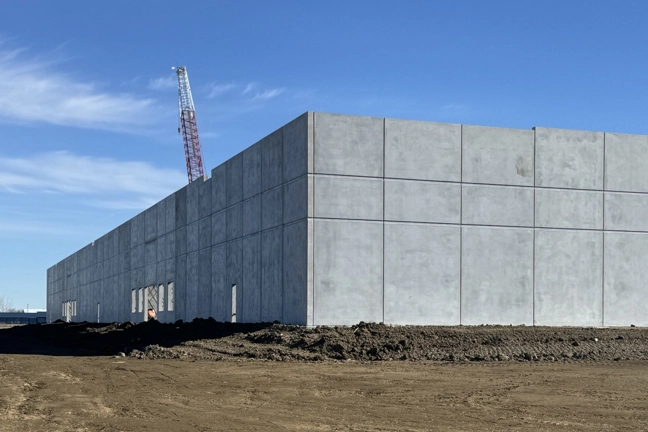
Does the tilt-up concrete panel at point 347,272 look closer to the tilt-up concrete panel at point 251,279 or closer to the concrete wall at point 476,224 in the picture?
the concrete wall at point 476,224

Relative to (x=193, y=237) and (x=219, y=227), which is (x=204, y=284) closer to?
(x=193, y=237)

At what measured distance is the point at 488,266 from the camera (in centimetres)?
3070

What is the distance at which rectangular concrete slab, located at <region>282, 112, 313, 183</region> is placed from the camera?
94.7 feet

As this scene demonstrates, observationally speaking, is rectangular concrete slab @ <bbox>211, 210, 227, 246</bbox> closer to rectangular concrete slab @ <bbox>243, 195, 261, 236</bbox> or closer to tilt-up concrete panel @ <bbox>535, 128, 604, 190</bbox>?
rectangular concrete slab @ <bbox>243, 195, 261, 236</bbox>

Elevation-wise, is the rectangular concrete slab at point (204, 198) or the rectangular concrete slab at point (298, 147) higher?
the rectangular concrete slab at point (298, 147)

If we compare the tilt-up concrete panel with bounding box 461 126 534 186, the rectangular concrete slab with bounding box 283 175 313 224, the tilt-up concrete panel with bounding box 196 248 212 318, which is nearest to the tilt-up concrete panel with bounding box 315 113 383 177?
the rectangular concrete slab with bounding box 283 175 313 224

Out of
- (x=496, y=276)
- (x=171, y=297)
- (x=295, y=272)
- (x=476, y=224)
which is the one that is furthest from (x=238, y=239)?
(x=171, y=297)

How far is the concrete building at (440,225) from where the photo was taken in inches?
1145

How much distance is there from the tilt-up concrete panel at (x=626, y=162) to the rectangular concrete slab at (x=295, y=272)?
12.3 metres

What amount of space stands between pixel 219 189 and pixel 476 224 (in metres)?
13.7

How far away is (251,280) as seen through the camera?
1346 inches

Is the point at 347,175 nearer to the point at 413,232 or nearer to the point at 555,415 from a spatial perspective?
the point at 413,232

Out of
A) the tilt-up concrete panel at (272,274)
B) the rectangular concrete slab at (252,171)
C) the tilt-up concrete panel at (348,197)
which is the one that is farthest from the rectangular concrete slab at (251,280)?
the tilt-up concrete panel at (348,197)

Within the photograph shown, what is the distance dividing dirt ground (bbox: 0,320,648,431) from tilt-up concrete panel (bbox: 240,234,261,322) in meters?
3.31
